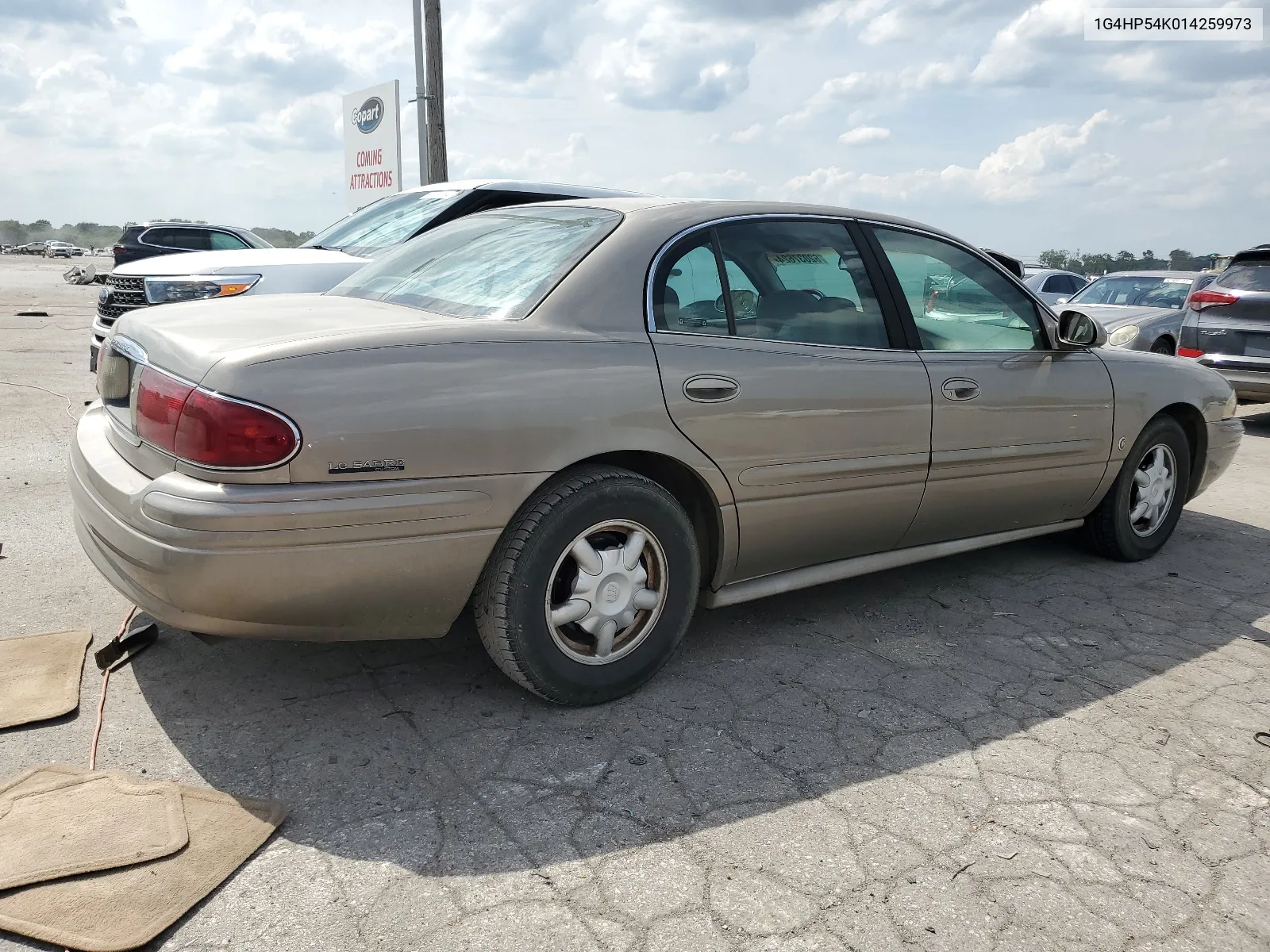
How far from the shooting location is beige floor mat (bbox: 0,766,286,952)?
2.07 m

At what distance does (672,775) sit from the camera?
279 centimetres

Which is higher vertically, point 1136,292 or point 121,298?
point 1136,292

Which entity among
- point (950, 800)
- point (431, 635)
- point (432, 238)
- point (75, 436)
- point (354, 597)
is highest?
point (432, 238)

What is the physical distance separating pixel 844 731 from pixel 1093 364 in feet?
7.66

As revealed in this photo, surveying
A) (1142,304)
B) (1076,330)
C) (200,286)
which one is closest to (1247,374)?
(1142,304)

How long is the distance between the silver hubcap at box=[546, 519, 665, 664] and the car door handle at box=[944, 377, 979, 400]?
1.42 meters

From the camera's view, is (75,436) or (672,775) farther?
(75,436)

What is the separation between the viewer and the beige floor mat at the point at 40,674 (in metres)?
2.94

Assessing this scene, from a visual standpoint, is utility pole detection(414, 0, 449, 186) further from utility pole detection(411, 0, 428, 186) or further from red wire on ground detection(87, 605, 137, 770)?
red wire on ground detection(87, 605, 137, 770)

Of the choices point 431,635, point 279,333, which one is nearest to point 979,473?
point 431,635

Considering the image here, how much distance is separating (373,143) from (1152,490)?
17.5m

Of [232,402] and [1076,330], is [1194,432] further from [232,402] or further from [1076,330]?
[232,402]

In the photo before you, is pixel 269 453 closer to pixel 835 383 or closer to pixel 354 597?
pixel 354 597

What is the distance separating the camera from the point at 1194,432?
5160 millimetres
